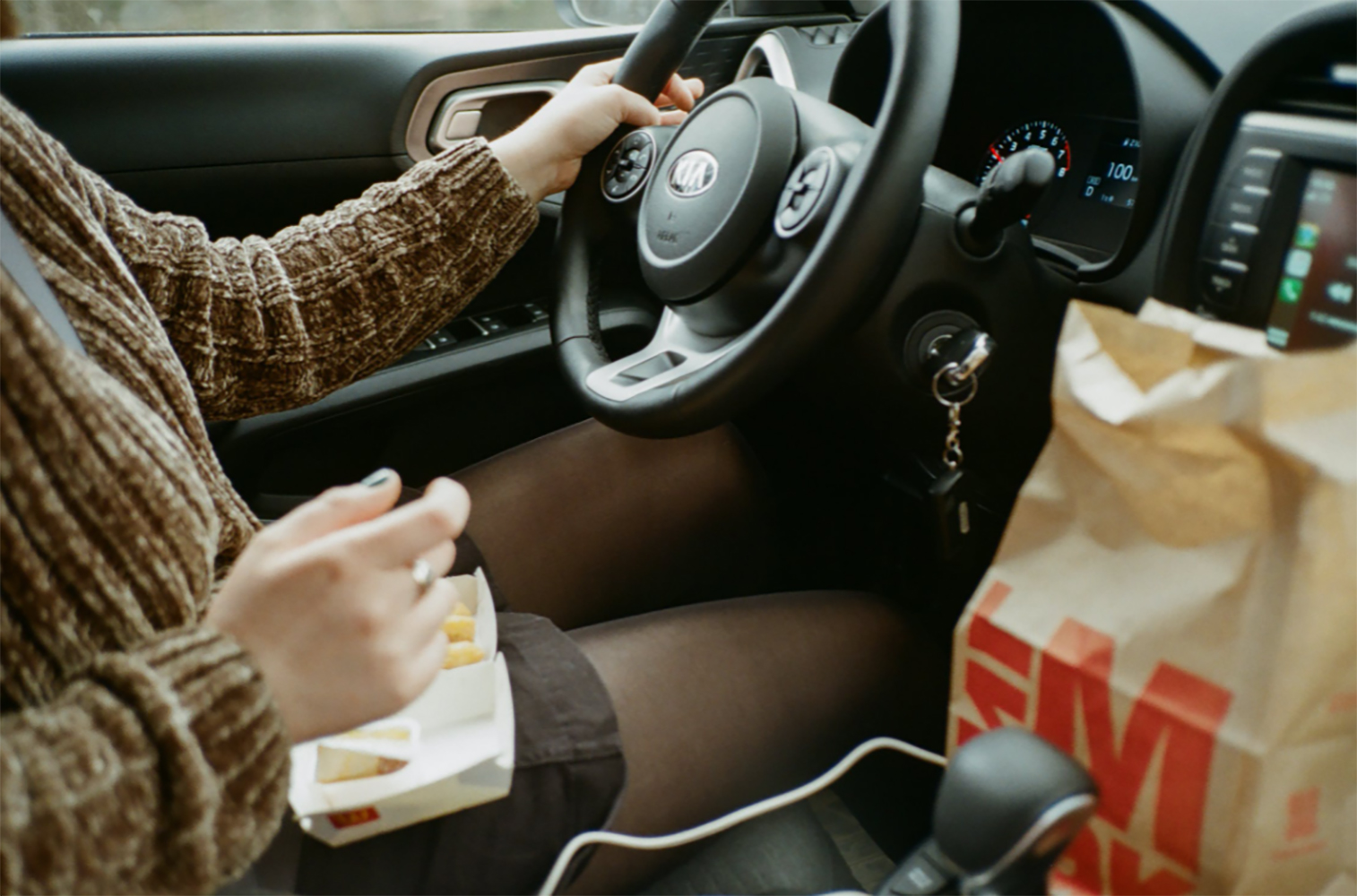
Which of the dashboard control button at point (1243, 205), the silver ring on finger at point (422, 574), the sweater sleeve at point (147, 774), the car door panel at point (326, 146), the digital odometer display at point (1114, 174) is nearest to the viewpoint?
the sweater sleeve at point (147, 774)

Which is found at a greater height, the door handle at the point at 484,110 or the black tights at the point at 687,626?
the door handle at the point at 484,110

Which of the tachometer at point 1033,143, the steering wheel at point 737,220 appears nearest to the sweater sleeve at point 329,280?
the steering wheel at point 737,220

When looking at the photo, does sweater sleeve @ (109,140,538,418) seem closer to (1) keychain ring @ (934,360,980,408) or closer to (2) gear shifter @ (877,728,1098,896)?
(1) keychain ring @ (934,360,980,408)

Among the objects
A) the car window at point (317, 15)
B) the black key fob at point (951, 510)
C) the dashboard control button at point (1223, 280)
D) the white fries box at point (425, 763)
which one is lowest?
the white fries box at point (425, 763)

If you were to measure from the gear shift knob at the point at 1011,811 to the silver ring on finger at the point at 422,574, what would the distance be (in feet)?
0.92

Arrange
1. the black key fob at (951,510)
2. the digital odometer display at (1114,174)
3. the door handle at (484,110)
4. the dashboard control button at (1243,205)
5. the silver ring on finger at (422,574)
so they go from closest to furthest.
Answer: the silver ring on finger at (422,574)
the dashboard control button at (1243,205)
the black key fob at (951,510)
the digital odometer display at (1114,174)
the door handle at (484,110)

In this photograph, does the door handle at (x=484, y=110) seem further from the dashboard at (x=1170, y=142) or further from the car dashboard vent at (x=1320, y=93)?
the car dashboard vent at (x=1320, y=93)

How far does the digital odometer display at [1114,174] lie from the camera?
844 mm

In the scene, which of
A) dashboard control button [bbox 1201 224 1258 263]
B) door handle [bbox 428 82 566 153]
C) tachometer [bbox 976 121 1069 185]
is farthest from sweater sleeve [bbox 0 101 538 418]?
dashboard control button [bbox 1201 224 1258 263]

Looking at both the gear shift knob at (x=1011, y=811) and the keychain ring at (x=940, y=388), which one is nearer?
the gear shift knob at (x=1011, y=811)

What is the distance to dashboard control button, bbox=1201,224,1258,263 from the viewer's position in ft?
2.09

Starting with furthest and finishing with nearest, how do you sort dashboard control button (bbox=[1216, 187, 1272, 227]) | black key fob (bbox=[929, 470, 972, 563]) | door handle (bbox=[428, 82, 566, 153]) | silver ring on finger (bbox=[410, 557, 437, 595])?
door handle (bbox=[428, 82, 566, 153]) → black key fob (bbox=[929, 470, 972, 563]) → dashboard control button (bbox=[1216, 187, 1272, 227]) → silver ring on finger (bbox=[410, 557, 437, 595])

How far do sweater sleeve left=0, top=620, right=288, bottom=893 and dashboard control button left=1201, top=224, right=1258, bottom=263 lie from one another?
24.9 inches

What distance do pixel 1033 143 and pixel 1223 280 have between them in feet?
1.16
